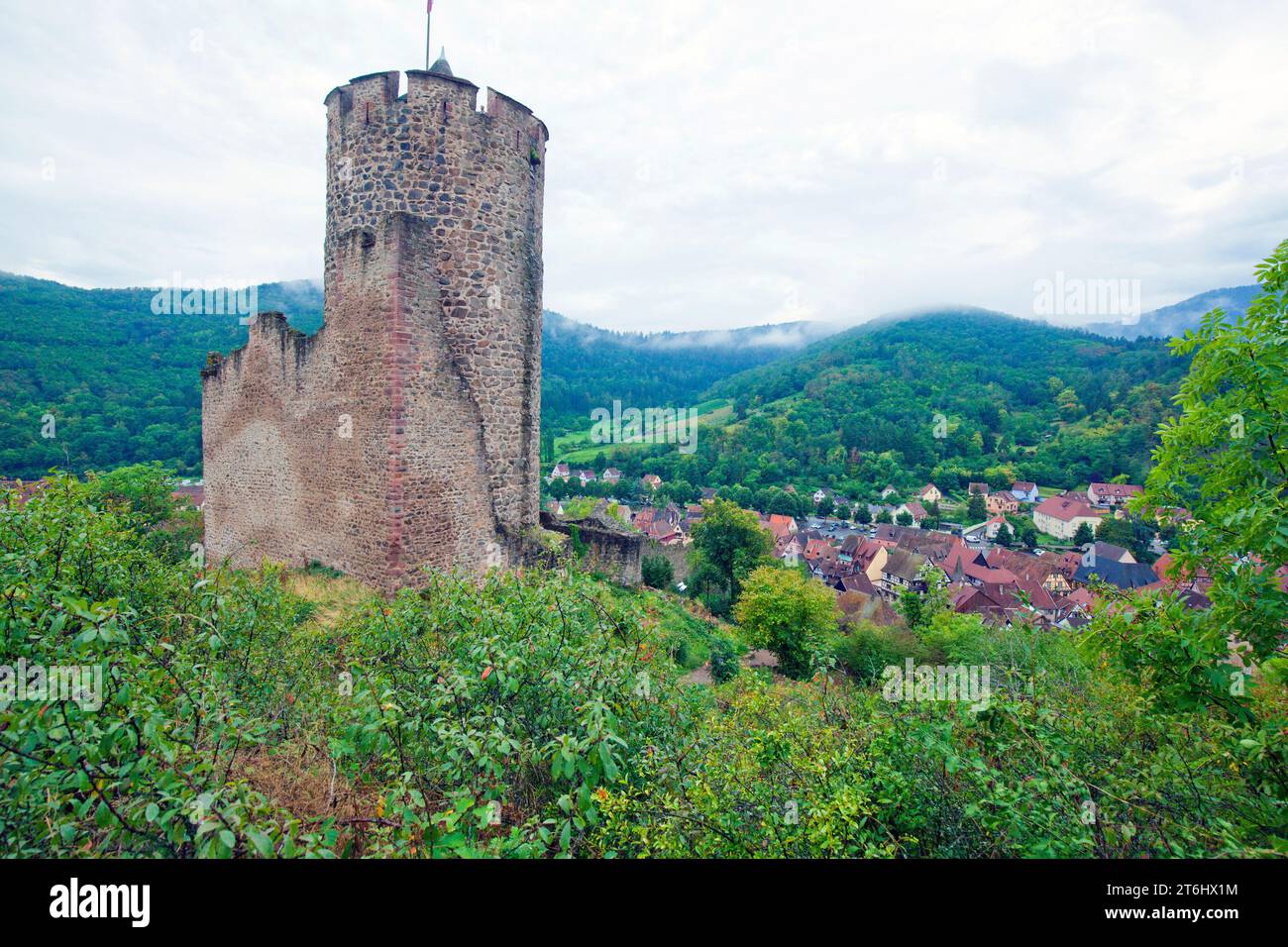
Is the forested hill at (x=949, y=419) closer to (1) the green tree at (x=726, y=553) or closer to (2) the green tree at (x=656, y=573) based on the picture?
(1) the green tree at (x=726, y=553)

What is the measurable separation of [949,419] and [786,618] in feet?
333

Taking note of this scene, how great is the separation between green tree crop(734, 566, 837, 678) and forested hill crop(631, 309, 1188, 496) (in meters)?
71.4

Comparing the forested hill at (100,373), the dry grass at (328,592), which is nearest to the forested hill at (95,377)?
the forested hill at (100,373)

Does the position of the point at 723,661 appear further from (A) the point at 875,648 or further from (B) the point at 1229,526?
(B) the point at 1229,526

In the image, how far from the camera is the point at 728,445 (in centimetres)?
10806

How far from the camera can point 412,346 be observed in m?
9.15

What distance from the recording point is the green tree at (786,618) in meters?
25.6

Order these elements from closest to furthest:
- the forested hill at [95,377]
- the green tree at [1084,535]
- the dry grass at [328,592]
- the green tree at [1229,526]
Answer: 1. the green tree at [1229,526]
2. the dry grass at [328,592]
3. the forested hill at [95,377]
4. the green tree at [1084,535]

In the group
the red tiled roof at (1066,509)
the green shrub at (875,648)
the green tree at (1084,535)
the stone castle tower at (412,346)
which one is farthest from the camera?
the red tiled roof at (1066,509)

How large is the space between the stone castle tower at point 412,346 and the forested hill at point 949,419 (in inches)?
3499

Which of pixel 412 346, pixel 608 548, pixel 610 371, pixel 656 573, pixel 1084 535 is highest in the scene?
pixel 610 371

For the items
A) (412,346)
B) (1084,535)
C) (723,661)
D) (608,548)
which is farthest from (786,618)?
(1084,535)

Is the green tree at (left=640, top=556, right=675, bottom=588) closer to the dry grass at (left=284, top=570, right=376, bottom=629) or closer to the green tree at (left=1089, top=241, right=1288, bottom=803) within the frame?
the dry grass at (left=284, top=570, right=376, bottom=629)
